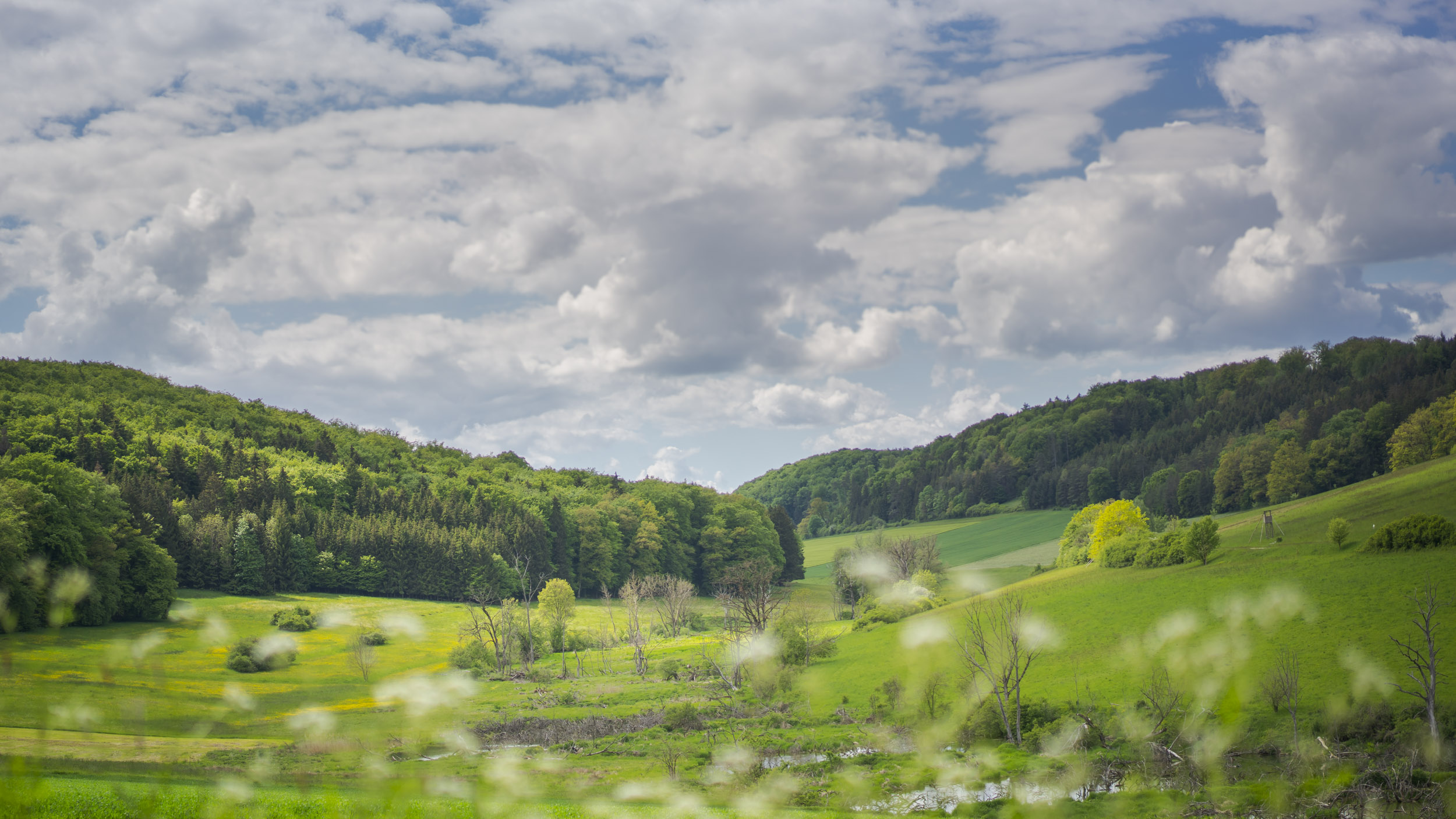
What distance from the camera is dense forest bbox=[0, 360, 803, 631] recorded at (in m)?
67.1

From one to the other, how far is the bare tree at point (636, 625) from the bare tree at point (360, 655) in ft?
66.9

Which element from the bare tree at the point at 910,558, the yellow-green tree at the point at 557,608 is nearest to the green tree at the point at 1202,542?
the bare tree at the point at 910,558

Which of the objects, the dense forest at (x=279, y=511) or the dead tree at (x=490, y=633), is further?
the dead tree at (x=490, y=633)

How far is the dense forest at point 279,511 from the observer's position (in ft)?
220

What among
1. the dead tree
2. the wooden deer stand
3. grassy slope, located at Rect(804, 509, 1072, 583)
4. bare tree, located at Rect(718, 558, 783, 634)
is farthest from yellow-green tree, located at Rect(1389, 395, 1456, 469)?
the dead tree

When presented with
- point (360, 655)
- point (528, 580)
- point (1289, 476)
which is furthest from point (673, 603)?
point (1289, 476)

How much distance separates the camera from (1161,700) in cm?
3906

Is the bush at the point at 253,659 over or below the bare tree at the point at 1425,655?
over

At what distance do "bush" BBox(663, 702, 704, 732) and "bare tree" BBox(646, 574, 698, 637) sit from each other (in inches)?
1594

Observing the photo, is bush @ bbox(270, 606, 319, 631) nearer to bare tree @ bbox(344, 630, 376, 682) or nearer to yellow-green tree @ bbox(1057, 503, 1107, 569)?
bare tree @ bbox(344, 630, 376, 682)

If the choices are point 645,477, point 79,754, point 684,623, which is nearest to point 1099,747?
point 79,754

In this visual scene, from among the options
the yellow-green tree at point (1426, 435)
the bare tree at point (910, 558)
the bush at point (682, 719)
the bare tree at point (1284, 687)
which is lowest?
the bush at point (682, 719)

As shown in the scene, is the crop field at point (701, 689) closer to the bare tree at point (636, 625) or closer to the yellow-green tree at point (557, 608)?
the bare tree at point (636, 625)

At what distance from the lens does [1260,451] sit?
116875mm
